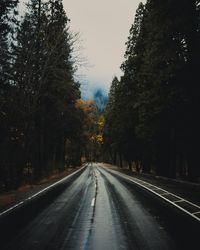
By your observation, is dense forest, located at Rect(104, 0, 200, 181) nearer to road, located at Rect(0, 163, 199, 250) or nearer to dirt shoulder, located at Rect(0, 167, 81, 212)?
dirt shoulder, located at Rect(0, 167, 81, 212)

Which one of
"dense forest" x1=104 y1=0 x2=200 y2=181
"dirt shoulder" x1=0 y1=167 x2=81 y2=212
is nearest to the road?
"dirt shoulder" x1=0 y1=167 x2=81 y2=212

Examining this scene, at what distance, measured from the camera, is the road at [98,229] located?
860 centimetres

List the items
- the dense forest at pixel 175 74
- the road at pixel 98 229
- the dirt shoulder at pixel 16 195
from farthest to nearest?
1. the dense forest at pixel 175 74
2. the dirt shoulder at pixel 16 195
3. the road at pixel 98 229

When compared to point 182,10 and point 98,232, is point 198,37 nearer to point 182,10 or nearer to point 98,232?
point 182,10

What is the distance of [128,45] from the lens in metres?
47.0

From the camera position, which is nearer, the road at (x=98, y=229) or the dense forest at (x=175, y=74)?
the road at (x=98, y=229)

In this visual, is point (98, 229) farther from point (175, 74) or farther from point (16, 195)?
point (175, 74)

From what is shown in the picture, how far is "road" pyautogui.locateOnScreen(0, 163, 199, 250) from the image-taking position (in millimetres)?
8602

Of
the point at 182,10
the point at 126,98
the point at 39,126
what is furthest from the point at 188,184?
the point at 126,98

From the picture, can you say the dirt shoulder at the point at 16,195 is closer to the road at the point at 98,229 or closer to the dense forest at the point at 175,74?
the road at the point at 98,229

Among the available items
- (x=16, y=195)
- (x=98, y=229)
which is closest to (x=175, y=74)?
(x=16, y=195)

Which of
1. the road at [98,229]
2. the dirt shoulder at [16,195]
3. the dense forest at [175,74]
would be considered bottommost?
the road at [98,229]

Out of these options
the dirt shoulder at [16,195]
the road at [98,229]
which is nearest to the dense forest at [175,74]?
the dirt shoulder at [16,195]

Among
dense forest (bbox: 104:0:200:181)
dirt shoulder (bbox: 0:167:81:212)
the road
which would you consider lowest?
the road
